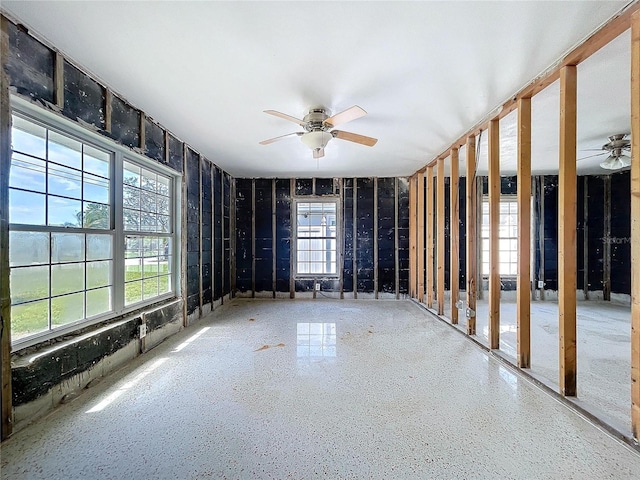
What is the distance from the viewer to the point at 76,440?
5.44 ft

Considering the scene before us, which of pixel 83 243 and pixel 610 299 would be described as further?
pixel 610 299

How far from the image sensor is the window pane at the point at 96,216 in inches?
94.3

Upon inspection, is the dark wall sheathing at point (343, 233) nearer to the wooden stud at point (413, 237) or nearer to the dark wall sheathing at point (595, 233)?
the wooden stud at point (413, 237)

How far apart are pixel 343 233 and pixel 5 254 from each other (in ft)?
15.9

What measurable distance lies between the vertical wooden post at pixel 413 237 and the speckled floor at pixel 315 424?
2.64m

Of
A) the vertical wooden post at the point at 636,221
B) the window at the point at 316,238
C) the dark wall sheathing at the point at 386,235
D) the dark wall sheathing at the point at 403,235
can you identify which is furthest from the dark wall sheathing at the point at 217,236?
the vertical wooden post at the point at 636,221

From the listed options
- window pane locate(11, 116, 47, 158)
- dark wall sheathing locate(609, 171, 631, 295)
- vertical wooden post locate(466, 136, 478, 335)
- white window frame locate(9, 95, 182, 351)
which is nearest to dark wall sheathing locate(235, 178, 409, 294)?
white window frame locate(9, 95, 182, 351)

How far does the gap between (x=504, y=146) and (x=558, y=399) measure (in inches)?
134

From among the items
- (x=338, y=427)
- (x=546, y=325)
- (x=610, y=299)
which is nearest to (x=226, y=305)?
(x=338, y=427)

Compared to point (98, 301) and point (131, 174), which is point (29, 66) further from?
point (98, 301)

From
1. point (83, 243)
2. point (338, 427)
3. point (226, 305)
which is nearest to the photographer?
point (338, 427)

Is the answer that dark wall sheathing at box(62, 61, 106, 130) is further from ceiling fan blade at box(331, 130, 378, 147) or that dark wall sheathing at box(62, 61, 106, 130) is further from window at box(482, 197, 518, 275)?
window at box(482, 197, 518, 275)

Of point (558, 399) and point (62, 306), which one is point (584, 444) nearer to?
point (558, 399)

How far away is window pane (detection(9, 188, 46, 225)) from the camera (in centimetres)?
182
